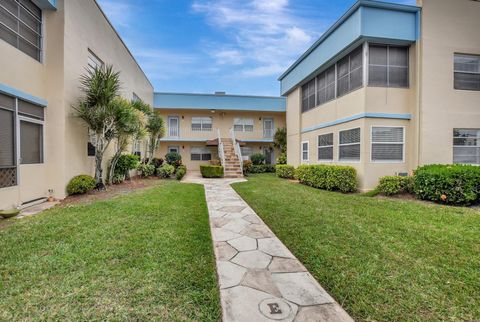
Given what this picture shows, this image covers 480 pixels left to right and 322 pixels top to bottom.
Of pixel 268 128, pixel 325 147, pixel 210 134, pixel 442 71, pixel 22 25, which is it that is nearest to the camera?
pixel 22 25

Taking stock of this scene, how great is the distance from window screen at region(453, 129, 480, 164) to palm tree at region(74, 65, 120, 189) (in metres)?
13.2

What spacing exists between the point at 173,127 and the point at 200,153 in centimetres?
338

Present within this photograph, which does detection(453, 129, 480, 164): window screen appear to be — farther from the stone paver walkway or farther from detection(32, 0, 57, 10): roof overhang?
detection(32, 0, 57, 10): roof overhang

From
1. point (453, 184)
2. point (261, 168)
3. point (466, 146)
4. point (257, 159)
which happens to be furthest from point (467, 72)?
point (257, 159)

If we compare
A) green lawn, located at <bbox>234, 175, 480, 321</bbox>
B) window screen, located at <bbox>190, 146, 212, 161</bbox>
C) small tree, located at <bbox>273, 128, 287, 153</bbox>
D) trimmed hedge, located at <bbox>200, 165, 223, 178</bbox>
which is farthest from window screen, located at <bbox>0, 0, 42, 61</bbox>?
small tree, located at <bbox>273, 128, 287, 153</bbox>

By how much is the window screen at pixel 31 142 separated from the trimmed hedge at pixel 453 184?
1227cm

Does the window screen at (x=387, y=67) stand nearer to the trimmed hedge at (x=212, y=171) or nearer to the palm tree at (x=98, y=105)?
the trimmed hedge at (x=212, y=171)

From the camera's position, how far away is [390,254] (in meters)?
3.49

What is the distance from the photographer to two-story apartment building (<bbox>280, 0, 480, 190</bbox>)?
329 inches

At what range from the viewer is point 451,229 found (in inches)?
181

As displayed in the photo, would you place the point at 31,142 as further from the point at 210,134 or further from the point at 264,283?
the point at 210,134

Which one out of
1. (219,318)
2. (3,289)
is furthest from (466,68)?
(3,289)

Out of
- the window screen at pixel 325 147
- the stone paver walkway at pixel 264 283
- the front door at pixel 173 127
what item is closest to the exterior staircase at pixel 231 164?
the front door at pixel 173 127

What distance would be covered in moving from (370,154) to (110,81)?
1016cm
